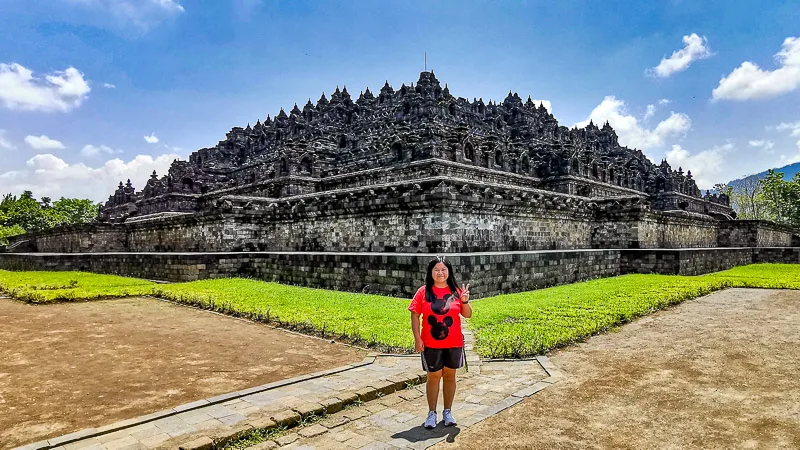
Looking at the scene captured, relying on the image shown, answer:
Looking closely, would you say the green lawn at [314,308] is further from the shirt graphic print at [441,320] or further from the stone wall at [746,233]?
the stone wall at [746,233]

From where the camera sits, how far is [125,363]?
7.08 meters

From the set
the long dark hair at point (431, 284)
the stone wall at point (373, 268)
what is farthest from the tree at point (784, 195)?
the long dark hair at point (431, 284)

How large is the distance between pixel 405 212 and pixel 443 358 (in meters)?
11.0

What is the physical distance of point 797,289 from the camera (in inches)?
577

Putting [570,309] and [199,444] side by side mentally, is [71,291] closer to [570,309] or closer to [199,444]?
[199,444]

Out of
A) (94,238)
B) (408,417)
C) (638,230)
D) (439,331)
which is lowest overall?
(408,417)

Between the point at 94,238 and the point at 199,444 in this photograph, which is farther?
the point at 94,238

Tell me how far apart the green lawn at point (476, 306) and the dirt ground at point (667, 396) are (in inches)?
32.7

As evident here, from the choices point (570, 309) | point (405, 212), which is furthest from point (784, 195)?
point (570, 309)

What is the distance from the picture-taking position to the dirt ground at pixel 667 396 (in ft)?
14.4

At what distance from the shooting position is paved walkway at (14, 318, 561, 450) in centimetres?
432

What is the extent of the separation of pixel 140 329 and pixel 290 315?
10.0 feet

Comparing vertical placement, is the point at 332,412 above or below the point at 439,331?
below

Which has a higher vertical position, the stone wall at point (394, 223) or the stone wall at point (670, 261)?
the stone wall at point (394, 223)
